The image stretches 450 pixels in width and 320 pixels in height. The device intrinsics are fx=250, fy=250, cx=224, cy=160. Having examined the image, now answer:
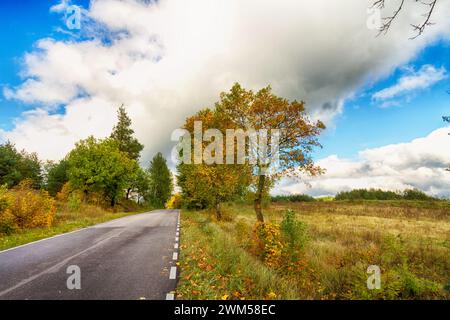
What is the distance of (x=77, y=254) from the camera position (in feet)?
28.6

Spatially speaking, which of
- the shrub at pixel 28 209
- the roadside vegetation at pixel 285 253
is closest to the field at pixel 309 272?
the roadside vegetation at pixel 285 253

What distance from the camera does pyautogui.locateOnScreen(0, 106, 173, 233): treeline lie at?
1567 centimetres

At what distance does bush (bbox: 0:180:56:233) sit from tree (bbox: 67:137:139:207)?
2155 centimetres

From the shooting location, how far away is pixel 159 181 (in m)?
67.8

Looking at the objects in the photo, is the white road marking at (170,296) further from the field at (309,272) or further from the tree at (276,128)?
the tree at (276,128)

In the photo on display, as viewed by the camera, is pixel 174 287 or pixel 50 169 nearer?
pixel 174 287

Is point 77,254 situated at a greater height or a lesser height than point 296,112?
lesser

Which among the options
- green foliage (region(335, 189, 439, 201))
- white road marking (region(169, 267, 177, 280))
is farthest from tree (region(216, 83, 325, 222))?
green foliage (region(335, 189, 439, 201))

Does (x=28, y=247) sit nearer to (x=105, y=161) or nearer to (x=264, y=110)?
(x=264, y=110)

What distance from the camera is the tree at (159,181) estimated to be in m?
67.3

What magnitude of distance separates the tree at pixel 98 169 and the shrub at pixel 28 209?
21717 mm

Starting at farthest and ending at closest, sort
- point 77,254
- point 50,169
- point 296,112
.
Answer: point 50,169
point 296,112
point 77,254
